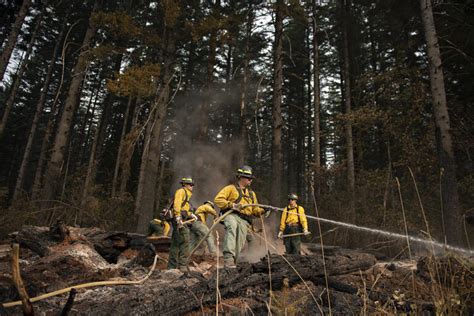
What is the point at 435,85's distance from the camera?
336 inches

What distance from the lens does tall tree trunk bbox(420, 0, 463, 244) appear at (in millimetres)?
7691

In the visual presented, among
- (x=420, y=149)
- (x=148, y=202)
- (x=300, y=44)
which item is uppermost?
(x=300, y=44)

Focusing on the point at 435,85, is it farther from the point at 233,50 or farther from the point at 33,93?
the point at 33,93

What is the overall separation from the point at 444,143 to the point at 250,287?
7.40 meters

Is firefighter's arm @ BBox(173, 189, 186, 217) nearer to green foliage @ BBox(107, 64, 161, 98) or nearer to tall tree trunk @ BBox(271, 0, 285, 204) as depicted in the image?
green foliage @ BBox(107, 64, 161, 98)

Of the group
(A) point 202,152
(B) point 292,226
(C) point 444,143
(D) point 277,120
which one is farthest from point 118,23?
(C) point 444,143

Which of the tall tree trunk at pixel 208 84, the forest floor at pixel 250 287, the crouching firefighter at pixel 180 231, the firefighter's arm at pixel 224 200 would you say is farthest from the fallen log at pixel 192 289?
the tall tree trunk at pixel 208 84

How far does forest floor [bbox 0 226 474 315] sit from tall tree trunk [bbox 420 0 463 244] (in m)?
3.41

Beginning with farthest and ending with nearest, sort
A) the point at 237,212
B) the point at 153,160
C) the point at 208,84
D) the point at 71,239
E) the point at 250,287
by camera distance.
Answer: the point at 208,84 → the point at 153,160 → the point at 71,239 → the point at 237,212 → the point at 250,287

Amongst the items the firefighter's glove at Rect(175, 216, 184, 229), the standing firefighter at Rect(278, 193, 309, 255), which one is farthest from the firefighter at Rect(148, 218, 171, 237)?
the standing firefighter at Rect(278, 193, 309, 255)

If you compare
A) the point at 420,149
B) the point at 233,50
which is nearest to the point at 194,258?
the point at 420,149

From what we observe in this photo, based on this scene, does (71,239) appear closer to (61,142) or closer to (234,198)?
(234,198)

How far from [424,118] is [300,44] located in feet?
45.7

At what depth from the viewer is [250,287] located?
3297 mm
